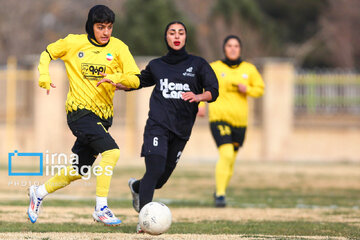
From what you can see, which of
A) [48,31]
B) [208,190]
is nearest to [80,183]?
[208,190]

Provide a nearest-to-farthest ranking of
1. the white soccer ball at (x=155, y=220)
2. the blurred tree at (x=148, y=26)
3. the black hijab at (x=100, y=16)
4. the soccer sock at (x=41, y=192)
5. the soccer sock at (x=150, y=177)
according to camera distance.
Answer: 1. the white soccer ball at (x=155, y=220)
2. the soccer sock at (x=150, y=177)
3. the black hijab at (x=100, y=16)
4. the soccer sock at (x=41, y=192)
5. the blurred tree at (x=148, y=26)

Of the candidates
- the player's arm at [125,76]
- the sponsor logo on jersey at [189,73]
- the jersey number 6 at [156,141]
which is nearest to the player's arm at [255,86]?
the sponsor logo on jersey at [189,73]

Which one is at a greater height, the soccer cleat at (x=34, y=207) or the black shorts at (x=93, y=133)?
the black shorts at (x=93, y=133)

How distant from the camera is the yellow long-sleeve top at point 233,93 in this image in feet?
41.6

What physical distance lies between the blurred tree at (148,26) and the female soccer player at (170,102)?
86.1ft

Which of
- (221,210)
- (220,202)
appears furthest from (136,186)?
(220,202)

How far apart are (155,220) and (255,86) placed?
524 cm

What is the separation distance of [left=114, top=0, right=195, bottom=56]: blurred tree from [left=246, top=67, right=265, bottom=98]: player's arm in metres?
22.6

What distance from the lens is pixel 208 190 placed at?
15.6m

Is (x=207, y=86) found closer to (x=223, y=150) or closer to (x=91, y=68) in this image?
(x=91, y=68)

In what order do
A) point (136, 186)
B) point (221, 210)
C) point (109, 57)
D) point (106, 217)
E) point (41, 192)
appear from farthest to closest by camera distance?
point (221, 210), point (136, 186), point (41, 192), point (109, 57), point (106, 217)

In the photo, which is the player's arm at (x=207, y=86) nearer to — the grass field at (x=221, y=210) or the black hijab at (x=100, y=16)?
the black hijab at (x=100, y=16)

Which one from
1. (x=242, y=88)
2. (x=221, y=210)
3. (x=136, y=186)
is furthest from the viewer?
(x=242, y=88)

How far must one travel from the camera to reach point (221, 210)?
38.3ft
